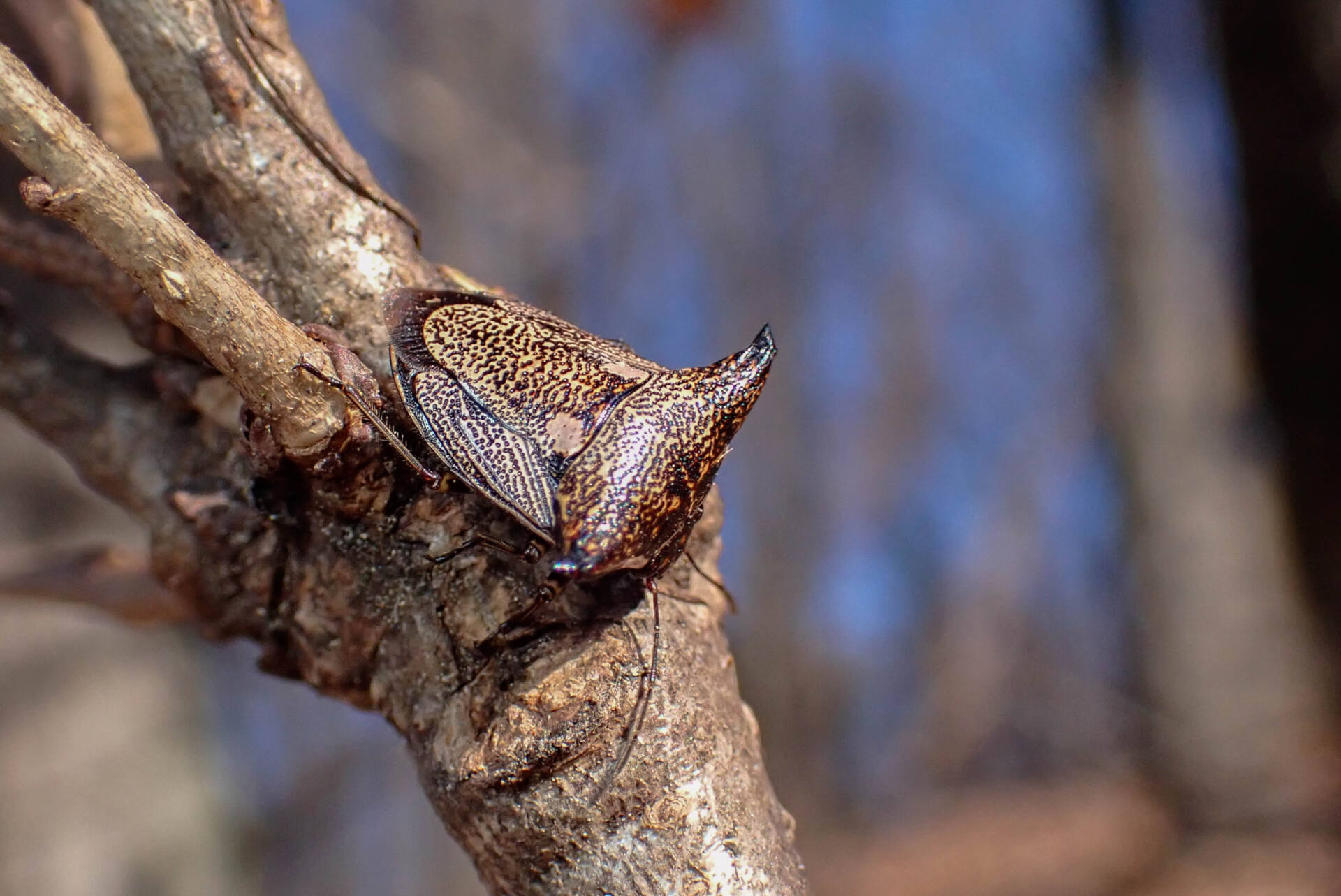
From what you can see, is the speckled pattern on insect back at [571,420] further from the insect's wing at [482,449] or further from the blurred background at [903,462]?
the blurred background at [903,462]

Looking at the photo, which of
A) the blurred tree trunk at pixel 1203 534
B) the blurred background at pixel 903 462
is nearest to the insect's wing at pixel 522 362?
the blurred background at pixel 903 462

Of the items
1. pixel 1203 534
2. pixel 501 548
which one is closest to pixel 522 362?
pixel 501 548

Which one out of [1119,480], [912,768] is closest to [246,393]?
[1119,480]

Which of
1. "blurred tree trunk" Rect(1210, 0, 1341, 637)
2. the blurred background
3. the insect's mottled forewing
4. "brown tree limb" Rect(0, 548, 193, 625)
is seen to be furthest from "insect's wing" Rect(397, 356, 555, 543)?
"blurred tree trunk" Rect(1210, 0, 1341, 637)

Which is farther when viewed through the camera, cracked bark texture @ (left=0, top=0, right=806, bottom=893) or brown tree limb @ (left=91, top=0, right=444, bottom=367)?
brown tree limb @ (left=91, top=0, right=444, bottom=367)

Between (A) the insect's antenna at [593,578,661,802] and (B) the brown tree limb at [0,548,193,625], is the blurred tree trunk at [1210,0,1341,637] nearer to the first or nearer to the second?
(A) the insect's antenna at [593,578,661,802]

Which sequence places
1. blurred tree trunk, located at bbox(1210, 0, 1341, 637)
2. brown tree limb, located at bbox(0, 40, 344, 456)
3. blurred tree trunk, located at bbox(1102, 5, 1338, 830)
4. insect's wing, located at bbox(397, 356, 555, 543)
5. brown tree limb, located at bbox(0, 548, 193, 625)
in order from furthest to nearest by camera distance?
blurred tree trunk, located at bbox(1102, 5, 1338, 830) < blurred tree trunk, located at bbox(1210, 0, 1341, 637) < brown tree limb, located at bbox(0, 548, 193, 625) < insect's wing, located at bbox(397, 356, 555, 543) < brown tree limb, located at bbox(0, 40, 344, 456)
